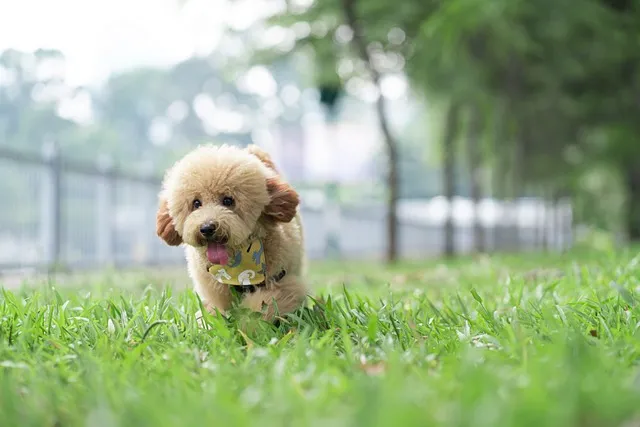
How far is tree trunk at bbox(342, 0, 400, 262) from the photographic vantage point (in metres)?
10.0

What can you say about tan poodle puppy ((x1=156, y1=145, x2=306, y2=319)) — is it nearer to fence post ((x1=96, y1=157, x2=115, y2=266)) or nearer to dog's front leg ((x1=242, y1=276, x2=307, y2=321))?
dog's front leg ((x1=242, y1=276, x2=307, y2=321))

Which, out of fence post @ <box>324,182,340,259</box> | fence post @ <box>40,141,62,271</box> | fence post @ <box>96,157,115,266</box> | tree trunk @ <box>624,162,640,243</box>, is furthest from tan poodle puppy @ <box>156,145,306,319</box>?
fence post @ <box>324,182,340,259</box>

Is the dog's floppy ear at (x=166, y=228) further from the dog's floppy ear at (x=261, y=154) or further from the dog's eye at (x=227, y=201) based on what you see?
the dog's floppy ear at (x=261, y=154)

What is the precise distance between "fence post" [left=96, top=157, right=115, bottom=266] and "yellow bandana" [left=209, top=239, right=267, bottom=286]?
372 inches

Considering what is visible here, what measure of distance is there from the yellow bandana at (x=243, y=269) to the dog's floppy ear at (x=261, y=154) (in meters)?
0.58

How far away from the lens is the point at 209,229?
2846mm

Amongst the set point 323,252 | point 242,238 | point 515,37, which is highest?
point 515,37

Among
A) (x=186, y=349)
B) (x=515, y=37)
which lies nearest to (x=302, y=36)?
(x=515, y=37)

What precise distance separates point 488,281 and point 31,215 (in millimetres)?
7239

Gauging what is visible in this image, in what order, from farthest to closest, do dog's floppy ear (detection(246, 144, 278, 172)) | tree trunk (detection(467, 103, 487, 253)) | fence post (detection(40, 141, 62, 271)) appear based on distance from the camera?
tree trunk (detection(467, 103, 487, 253)) < fence post (detection(40, 141, 62, 271)) < dog's floppy ear (detection(246, 144, 278, 172))

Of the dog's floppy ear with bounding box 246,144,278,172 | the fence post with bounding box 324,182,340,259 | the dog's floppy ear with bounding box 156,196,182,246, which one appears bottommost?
the fence post with bounding box 324,182,340,259

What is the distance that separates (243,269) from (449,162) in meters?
11.9

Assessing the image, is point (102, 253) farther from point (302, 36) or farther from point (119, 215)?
point (302, 36)

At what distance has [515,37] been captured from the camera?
9922 millimetres
